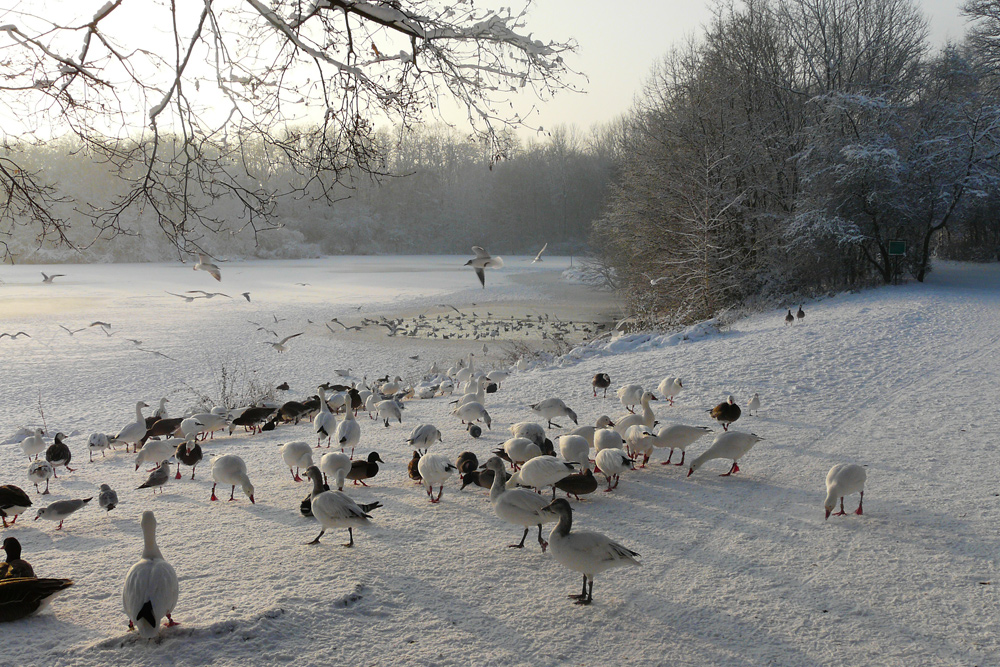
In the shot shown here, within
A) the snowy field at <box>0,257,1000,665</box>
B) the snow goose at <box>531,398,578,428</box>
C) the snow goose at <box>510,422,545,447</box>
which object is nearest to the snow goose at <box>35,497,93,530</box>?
the snowy field at <box>0,257,1000,665</box>

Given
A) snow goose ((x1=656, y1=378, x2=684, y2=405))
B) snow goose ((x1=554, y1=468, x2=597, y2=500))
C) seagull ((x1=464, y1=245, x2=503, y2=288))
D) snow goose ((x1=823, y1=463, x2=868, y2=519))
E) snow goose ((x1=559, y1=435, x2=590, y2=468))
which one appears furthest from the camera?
snow goose ((x1=656, y1=378, x2=684, y2=405))

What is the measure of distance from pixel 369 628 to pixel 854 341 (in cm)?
1167

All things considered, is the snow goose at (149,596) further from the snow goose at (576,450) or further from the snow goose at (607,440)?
the snow goose at (607,440)

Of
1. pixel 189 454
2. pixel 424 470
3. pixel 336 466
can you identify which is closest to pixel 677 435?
pixel 424 470

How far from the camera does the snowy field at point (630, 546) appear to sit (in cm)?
332

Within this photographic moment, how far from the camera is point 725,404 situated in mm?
7586

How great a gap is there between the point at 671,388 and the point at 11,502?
24.5 ft

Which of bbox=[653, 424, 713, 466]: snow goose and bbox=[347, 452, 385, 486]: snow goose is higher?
bbox=[653, 424, 713, 466]: snow goose

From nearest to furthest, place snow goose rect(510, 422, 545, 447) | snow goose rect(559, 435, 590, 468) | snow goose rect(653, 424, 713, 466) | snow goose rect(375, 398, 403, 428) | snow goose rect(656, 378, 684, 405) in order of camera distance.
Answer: snow goose rect(559, 435, 590, 468), snow goose rect(653, 424, 713, 466), snow goose rect(510, 422, 545, 447), snow goose rect(375, 398, 403, 428), snow goose rect(656, 378, 684, 405)

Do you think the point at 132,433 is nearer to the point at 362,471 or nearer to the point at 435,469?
the point at 362,471

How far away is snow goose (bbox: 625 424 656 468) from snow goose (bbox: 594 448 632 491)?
59 centimetres

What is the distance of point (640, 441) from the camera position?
621 cm

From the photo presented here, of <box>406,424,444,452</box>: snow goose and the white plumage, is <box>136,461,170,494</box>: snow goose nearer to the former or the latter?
<box>406,424,444,452</box>: snow goose

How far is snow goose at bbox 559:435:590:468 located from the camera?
226 inches
